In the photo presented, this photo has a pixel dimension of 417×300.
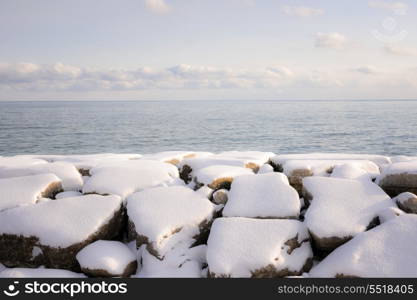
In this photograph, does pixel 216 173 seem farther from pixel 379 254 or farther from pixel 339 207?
pixel 379 254

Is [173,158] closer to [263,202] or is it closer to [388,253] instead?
[263,202]

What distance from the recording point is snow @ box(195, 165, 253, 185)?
178 inches

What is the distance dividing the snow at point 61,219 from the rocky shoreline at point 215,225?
0.4 inches

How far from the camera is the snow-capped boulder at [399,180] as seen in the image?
405cm

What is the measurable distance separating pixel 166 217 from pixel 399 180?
296 centimetres

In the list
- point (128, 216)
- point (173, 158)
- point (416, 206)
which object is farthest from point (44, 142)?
point (416, 206)

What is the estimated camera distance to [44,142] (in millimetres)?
24391

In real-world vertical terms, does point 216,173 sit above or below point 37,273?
above

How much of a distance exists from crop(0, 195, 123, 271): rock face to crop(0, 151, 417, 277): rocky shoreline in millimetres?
11

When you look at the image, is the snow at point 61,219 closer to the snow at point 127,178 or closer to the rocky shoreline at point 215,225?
the rocky shoreline at point 215,225

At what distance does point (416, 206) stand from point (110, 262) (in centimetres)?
335

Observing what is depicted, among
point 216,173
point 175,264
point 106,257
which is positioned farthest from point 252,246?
point 216,173

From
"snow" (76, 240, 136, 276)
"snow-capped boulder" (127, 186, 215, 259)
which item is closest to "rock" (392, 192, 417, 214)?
"snow-capped boulder" (127, 186, 215, 259)

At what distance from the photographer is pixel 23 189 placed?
426 centimetres
